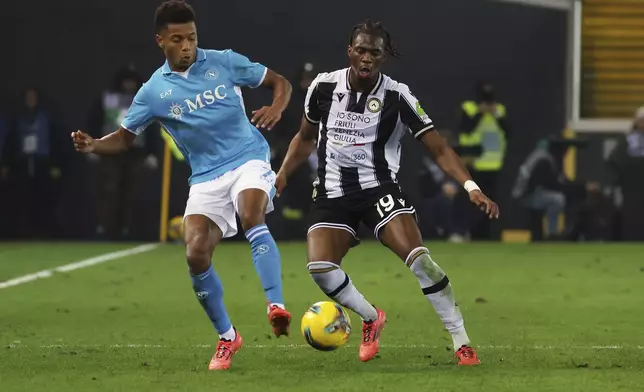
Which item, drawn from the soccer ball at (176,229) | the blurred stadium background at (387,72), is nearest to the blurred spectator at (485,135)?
the blurred stadium background at (387,72)

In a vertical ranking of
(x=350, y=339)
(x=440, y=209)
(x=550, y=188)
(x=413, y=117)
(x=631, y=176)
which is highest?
(x=413, y=117)

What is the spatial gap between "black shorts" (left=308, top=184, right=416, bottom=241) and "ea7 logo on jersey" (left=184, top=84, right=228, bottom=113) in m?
0.86

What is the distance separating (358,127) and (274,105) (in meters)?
0.49

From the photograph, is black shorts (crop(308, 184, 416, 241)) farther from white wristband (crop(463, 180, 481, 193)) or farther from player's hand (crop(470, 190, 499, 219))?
player's hand (crop(470, 190, 499, 219))

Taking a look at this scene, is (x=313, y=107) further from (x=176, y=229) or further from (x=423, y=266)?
(x=176, y=229)

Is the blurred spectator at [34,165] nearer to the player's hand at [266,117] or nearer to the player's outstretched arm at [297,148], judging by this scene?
the player's outstretched arm at [297,148]

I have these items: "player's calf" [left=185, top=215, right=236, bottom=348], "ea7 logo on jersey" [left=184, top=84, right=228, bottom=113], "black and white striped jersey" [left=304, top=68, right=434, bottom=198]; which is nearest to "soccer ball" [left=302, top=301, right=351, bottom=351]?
"player's calf" [left=185, top=215, right=236, bottom=348]

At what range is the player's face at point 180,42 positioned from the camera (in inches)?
323

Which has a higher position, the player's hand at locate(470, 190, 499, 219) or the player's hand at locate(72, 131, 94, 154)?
the player's hand at locate(72, 131, 94, 154)

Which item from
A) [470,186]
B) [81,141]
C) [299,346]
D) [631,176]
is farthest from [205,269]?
[631,176]

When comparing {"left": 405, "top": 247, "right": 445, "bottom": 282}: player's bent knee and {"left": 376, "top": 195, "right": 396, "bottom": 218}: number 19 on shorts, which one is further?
{"left": 376, "top": 195, "right": 396, "bottom": 218}: number 19 on shorts

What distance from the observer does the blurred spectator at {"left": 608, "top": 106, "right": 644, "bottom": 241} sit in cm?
2088

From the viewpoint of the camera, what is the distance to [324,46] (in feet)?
70.5

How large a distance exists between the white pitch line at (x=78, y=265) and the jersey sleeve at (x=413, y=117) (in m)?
6.61
